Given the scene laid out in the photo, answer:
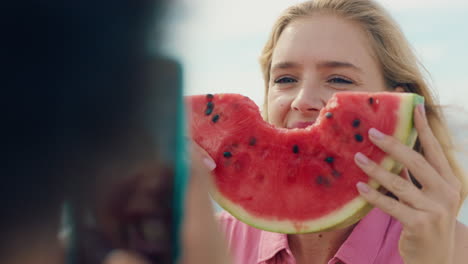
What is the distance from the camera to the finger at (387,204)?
182 centimetres

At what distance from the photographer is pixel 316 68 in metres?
2.53

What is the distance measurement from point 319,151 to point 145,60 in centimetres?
166

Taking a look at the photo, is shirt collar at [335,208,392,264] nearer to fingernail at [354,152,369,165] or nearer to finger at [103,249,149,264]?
fingernail at [354,152,369,165]

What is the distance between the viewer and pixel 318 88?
2.50 metres

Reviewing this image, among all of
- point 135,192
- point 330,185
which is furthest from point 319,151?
point 135,192

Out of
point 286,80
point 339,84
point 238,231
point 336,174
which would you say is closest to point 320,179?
point 336,174

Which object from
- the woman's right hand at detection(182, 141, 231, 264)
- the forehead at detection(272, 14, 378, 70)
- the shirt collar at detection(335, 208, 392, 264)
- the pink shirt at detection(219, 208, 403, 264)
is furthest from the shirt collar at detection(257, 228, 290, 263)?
the woman's right hand at detection(182, 141, 231, 264)

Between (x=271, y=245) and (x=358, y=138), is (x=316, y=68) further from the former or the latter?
(x=271, y=245)

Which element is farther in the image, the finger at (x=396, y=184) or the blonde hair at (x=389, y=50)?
the blonde hair at (x=389, y=50)

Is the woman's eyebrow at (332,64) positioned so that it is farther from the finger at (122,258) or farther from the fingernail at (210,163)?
the finger at (122,258)

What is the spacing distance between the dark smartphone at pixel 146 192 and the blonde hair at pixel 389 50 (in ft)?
7.51

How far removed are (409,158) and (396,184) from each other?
0.34ft

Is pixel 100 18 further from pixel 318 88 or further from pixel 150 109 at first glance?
pixel 318 88

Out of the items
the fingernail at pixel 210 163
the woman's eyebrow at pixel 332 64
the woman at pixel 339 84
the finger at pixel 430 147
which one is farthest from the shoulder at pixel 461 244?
the fingernail at pixel 210 163
